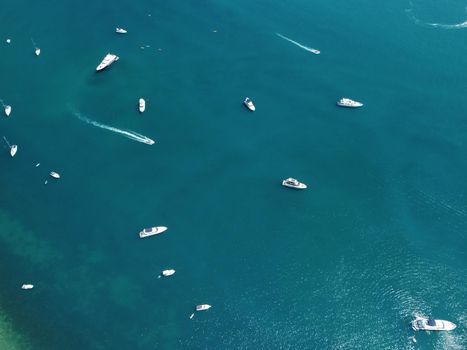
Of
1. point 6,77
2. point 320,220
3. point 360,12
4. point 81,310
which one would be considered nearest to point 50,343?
point 81,310

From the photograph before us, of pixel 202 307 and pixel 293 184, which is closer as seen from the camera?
pixel 202 307

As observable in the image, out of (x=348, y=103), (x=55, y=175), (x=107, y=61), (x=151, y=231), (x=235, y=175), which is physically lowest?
(x=151, y=231)

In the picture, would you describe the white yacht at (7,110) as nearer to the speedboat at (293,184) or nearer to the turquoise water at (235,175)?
the turquoise water at (235,175)

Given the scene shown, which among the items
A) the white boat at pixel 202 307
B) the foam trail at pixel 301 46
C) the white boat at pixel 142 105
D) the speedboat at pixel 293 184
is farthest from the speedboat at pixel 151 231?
the foam trail at pixel 301 46

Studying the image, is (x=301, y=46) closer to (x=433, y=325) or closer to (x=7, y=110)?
(x=7, y=110)

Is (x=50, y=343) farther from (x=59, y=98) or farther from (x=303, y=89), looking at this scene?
(x=303, y=89)

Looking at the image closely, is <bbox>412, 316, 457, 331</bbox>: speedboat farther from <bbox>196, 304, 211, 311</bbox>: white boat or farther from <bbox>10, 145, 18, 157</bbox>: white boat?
<bbox>10, 145, 18, 157</bbox>: white boat

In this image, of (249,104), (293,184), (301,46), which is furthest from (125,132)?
(301,46)
